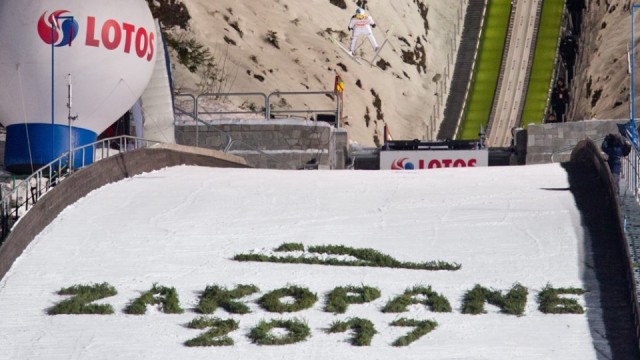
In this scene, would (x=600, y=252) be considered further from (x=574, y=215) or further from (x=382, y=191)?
(x=382, y=191)

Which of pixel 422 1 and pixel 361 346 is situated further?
pixel 422 1

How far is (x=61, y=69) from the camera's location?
34.2m

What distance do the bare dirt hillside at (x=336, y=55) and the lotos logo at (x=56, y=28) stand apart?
59.4 ft

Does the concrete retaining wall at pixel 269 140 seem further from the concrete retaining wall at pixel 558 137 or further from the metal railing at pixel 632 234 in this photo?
the metal railing at pixel 632 234

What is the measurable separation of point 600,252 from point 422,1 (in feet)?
155

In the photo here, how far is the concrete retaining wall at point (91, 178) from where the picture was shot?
25.9m

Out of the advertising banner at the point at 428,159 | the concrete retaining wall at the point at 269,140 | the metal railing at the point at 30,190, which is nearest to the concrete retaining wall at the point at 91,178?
the metal railing at the point at 30,190

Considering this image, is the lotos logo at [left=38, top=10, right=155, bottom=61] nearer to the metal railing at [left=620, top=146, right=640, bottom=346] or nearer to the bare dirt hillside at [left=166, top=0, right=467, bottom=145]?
the metal railing at [left=620, top=146, right=640, bottom=346]

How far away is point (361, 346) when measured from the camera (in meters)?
22.6

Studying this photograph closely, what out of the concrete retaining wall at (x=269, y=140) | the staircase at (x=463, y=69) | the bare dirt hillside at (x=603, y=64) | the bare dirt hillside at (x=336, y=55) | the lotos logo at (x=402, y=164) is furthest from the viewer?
the staircase at (x=463, y=69)

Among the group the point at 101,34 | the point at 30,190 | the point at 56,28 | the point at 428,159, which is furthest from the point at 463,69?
the point at 30,190

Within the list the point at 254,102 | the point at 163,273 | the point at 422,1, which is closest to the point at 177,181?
the point at 163,273

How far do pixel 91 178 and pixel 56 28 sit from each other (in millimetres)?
4721

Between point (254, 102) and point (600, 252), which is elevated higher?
point (254, 102)
